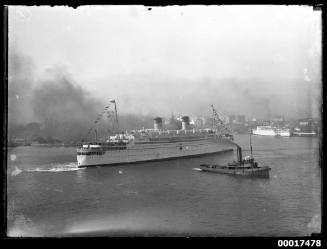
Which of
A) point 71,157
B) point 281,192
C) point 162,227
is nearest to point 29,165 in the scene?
A: point 71,157

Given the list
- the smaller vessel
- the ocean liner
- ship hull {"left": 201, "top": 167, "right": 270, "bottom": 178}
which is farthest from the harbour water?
the ocean liner

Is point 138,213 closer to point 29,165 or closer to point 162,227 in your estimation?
point 162,227
